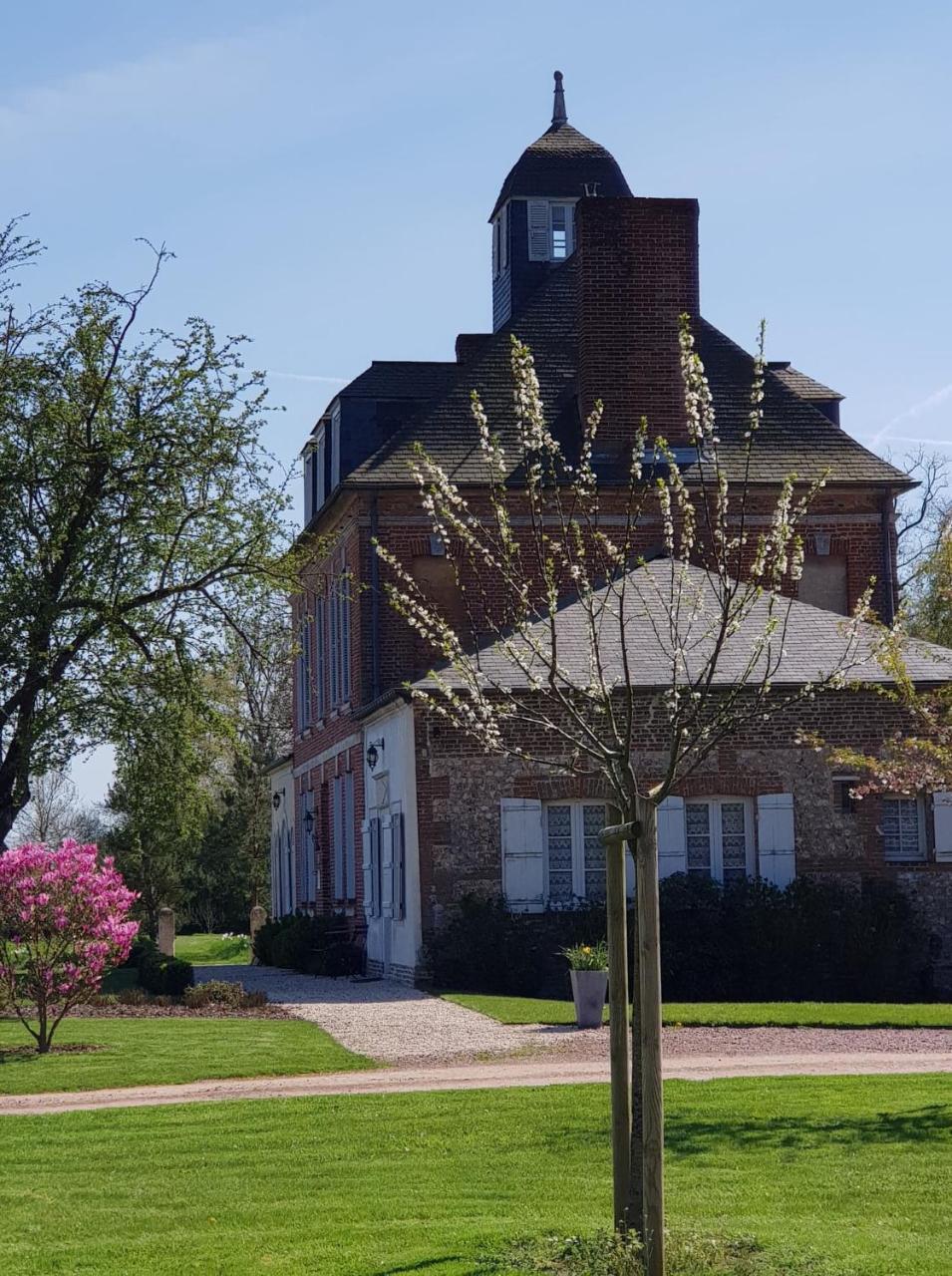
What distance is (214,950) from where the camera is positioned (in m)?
43.0

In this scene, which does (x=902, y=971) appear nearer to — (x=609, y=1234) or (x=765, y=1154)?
(x=765, y=1154)

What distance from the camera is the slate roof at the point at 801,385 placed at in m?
34.8

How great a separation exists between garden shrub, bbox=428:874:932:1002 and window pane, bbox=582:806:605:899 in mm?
507

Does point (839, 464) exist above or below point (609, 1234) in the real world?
above

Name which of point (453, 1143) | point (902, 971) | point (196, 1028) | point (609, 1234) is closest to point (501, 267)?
point (902, 971)

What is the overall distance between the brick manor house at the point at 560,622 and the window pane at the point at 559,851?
3 centimetres

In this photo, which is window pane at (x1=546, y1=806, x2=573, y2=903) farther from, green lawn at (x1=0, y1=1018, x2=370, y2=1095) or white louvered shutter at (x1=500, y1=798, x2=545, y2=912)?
green lawn at (x1=0, y1=1018, x2=370, y2=1095)

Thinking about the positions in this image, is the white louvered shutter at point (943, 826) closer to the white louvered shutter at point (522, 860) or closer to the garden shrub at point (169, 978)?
the white louvered shutter at point (522, 860)

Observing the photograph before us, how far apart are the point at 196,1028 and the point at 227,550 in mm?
6276

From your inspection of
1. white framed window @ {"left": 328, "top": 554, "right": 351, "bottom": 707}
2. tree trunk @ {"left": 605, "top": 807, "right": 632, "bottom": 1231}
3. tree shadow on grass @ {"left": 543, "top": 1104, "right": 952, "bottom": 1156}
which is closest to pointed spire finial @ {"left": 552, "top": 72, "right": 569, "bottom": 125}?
white framed window @ {"left": 328, "top": 554, "right": 351, "bottom": 707}

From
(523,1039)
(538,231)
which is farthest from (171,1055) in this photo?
(538,231)

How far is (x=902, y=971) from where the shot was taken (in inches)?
901

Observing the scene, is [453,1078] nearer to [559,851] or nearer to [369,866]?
[559,851]

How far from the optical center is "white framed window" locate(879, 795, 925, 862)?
23.6 m
